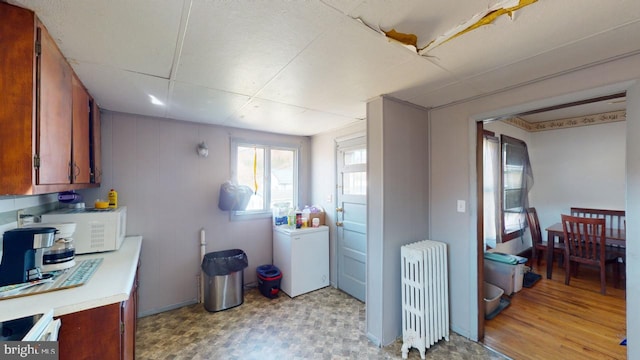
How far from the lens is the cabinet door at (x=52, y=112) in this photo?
3.67 feet

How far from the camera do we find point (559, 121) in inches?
162

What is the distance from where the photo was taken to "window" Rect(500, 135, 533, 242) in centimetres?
363

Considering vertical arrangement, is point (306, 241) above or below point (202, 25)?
below

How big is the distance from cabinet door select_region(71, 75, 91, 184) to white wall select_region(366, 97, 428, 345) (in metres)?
2.20

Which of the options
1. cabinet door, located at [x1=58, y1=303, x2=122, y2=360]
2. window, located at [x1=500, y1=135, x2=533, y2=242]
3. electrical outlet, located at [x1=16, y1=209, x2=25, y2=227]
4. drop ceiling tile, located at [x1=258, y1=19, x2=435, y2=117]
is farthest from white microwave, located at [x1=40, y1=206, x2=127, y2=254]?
window, located at [x1=500, y1=135, x2=533, y2=242]

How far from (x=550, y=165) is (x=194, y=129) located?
571 centimetres

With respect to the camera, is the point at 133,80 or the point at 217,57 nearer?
the point at 217,57

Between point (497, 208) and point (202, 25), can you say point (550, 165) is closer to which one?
point (497, 208)

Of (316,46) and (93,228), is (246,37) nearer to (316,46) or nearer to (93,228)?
(316,46)

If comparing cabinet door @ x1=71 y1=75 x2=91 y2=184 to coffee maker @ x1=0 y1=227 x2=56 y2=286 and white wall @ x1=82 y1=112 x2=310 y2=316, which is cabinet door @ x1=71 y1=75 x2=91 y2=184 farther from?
white wall @ x1=82 y1=112 x2=310 y2=316

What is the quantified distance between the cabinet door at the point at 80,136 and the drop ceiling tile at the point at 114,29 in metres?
0.33

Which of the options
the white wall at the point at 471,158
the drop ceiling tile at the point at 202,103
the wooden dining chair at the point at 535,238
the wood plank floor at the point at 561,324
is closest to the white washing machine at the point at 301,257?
the white wall at the point at 471,158

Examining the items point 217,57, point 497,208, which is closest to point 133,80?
point 217,57

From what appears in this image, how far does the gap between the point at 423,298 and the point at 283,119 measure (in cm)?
227
